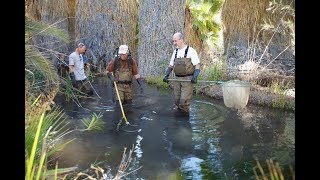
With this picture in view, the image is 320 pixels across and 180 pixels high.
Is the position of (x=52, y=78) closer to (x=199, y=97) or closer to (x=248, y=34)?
(x=199, y=97)

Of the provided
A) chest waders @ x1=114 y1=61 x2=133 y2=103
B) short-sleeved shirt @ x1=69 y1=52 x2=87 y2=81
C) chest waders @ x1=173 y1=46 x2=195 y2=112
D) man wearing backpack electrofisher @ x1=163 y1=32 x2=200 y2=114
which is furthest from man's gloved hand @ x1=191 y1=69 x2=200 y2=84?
short-sleeved shirt @ x1=69 y1=52 x2=87 y2=81

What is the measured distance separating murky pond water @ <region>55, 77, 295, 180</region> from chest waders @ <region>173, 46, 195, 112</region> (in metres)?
0.30

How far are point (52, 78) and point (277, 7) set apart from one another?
9117mm

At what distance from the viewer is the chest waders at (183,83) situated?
354 inches

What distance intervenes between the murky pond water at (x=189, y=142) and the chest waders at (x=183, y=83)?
30 cm

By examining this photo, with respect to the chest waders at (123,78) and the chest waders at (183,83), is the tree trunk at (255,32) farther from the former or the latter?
→ the chest waders at (123,78)

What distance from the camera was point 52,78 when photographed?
4793mm

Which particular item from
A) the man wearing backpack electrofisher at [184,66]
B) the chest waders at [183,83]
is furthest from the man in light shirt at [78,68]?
the man wearing backpack electrofisher at [184,66]

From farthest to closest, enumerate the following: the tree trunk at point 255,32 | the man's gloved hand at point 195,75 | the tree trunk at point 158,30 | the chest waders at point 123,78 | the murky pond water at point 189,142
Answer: the tree trunk at point 158,30 < the tree trunk at point 255,32 < the chest waders at point 123,78 < the man's gloved hand at point 195,75 < the murky pond water at point 189,142

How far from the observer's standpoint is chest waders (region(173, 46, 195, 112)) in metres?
8.98

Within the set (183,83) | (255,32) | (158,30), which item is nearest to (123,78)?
(183,83)

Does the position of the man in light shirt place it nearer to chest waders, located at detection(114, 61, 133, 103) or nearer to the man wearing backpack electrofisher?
chest waders, located at detection(114, 61, 133, 103)
